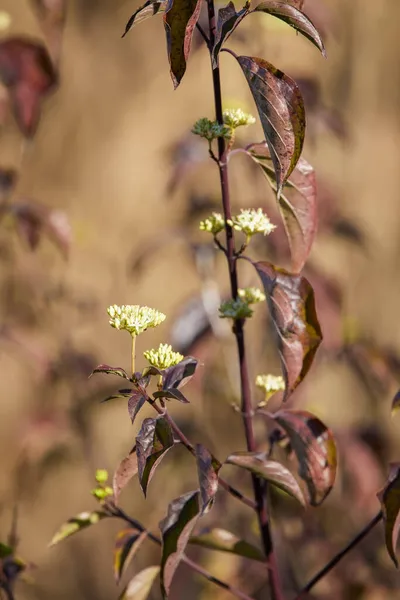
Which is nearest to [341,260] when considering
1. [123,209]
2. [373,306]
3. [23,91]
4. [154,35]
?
[373,306]

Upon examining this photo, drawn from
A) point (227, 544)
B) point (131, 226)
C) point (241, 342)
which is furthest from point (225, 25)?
point (131, 226)

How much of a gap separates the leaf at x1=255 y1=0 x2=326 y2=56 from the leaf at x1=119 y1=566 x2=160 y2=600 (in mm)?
598

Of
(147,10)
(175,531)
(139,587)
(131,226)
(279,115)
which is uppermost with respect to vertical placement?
(147,10)

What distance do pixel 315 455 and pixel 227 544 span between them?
0.50 ft

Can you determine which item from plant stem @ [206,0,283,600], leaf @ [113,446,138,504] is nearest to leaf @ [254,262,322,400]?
plant stem @ [206,0,283,600]

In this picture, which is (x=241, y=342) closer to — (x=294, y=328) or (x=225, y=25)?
(x=294, y=328)

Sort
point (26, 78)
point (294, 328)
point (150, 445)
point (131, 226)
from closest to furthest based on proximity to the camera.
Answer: point (150, 445), point (294, 328), point (26, 78), point (131, 226)

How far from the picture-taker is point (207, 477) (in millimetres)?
645

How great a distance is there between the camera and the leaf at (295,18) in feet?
2.04

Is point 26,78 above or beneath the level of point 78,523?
above

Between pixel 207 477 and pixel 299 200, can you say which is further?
pixel 299 200

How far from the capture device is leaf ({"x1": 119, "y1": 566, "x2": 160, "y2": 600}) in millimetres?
817

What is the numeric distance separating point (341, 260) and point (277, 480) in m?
1.65

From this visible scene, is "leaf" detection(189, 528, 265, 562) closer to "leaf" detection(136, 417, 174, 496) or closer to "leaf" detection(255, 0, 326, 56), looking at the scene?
"leaf" detection(136, 417, 174, 496)
